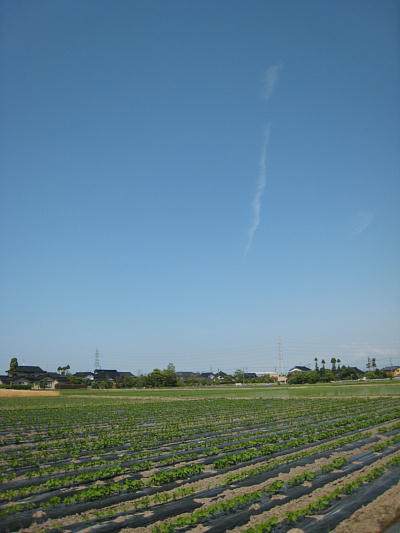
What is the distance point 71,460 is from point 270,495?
857 cm

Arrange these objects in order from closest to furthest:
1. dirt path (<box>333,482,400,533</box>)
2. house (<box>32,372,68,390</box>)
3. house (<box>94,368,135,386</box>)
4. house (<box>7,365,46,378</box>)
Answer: dirt path (<box>333,482,400,533</box>) < house (<box>32,372,68,390</box>) < house (<box>7,365,46,378</box>) < house (<box>94,368,135,386</box>)

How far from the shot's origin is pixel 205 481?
11.4 metres

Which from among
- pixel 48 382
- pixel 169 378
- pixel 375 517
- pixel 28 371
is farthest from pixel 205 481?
pixel 28 371

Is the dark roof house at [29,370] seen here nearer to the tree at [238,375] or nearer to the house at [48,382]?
the house at [48,382]

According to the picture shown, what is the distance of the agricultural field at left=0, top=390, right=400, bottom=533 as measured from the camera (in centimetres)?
835

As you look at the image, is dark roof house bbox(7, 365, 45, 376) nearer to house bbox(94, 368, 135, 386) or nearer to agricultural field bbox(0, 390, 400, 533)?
house bbox(94, 368, 135, 386)

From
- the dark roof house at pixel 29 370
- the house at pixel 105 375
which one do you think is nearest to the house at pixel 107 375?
the house at pixel 105 375

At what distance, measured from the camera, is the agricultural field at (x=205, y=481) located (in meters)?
8.35

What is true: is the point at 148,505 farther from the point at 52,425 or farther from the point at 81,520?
the point at 52,425

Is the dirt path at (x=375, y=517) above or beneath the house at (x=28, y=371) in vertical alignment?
beneath

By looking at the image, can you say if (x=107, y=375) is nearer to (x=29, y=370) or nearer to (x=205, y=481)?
(x=29, y=370)

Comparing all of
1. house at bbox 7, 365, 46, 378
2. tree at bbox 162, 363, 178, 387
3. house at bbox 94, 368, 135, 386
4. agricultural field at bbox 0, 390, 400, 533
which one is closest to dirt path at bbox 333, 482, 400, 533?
agricultural field at bbox 0, 390, 400, 533

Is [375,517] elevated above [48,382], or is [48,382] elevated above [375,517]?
[375,517]

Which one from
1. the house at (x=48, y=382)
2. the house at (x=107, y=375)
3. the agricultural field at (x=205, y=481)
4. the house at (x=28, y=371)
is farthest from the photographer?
the house at (x=107, y=375)
